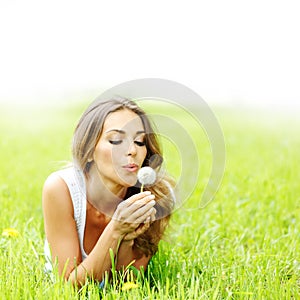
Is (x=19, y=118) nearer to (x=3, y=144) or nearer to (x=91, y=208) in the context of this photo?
(x=3, y=144)

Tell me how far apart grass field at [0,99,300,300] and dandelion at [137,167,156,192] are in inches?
13.5

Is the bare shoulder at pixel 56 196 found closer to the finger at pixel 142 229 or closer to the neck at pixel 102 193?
the neck at pixel 102 193

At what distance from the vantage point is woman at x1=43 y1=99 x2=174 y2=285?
2.13 meters

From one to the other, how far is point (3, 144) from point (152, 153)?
428 cm

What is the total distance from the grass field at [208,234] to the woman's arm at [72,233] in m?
0.08

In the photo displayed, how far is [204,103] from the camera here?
2.10m

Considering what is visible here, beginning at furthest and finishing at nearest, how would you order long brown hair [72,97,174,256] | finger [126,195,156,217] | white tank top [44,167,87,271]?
white tank top [44,167,87,271] < long brown hair [72,97,174,256] < finger [126,195,156,217]

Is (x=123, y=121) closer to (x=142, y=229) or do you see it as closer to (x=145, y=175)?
(x=145, y=175)

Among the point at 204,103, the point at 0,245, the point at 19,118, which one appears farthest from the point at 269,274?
the point at 19,118

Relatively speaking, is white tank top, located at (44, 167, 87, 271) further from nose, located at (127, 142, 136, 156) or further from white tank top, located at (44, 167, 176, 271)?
nose, located at (127, 142, 136, 156)

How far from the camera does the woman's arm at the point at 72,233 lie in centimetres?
211

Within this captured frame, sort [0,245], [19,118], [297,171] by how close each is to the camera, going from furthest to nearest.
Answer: [19,118]
[297,171]
[0,245]

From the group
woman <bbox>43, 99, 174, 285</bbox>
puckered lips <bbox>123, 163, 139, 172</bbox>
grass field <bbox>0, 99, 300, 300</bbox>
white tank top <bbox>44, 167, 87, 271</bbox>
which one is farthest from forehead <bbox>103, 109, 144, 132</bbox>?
grass field <bbox>0, 99, 300, 300</bbox>

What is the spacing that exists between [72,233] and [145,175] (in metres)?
0.37
